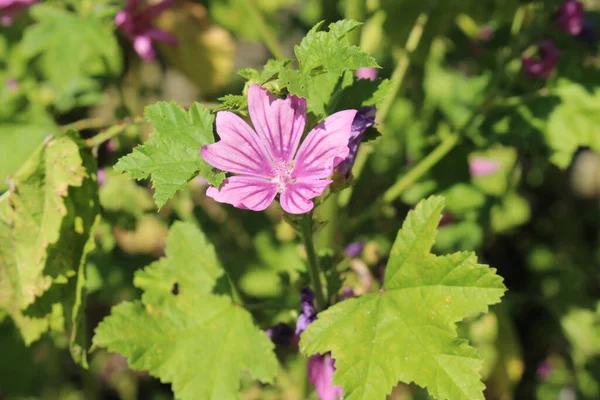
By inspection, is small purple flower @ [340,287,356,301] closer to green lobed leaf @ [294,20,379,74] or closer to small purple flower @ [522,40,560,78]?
green lobed leaf @ [294,20,379,74]

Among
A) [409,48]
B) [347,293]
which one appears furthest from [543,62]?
[347,293]

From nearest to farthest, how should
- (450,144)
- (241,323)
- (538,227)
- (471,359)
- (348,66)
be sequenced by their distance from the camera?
1. (348,66)
2. (471,359)
3. (241,323)
4. (450,144)
5. (538,227)

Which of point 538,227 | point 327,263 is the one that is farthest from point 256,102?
point 538,227

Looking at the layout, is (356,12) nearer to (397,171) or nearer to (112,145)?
(397,171)

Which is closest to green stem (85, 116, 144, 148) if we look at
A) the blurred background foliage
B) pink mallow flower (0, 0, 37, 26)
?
the blurred background foliage

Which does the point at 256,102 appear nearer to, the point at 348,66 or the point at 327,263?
the point at 348,66

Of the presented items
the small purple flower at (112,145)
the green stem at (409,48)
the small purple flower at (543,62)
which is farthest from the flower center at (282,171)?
the small purple flower at (543,62)
